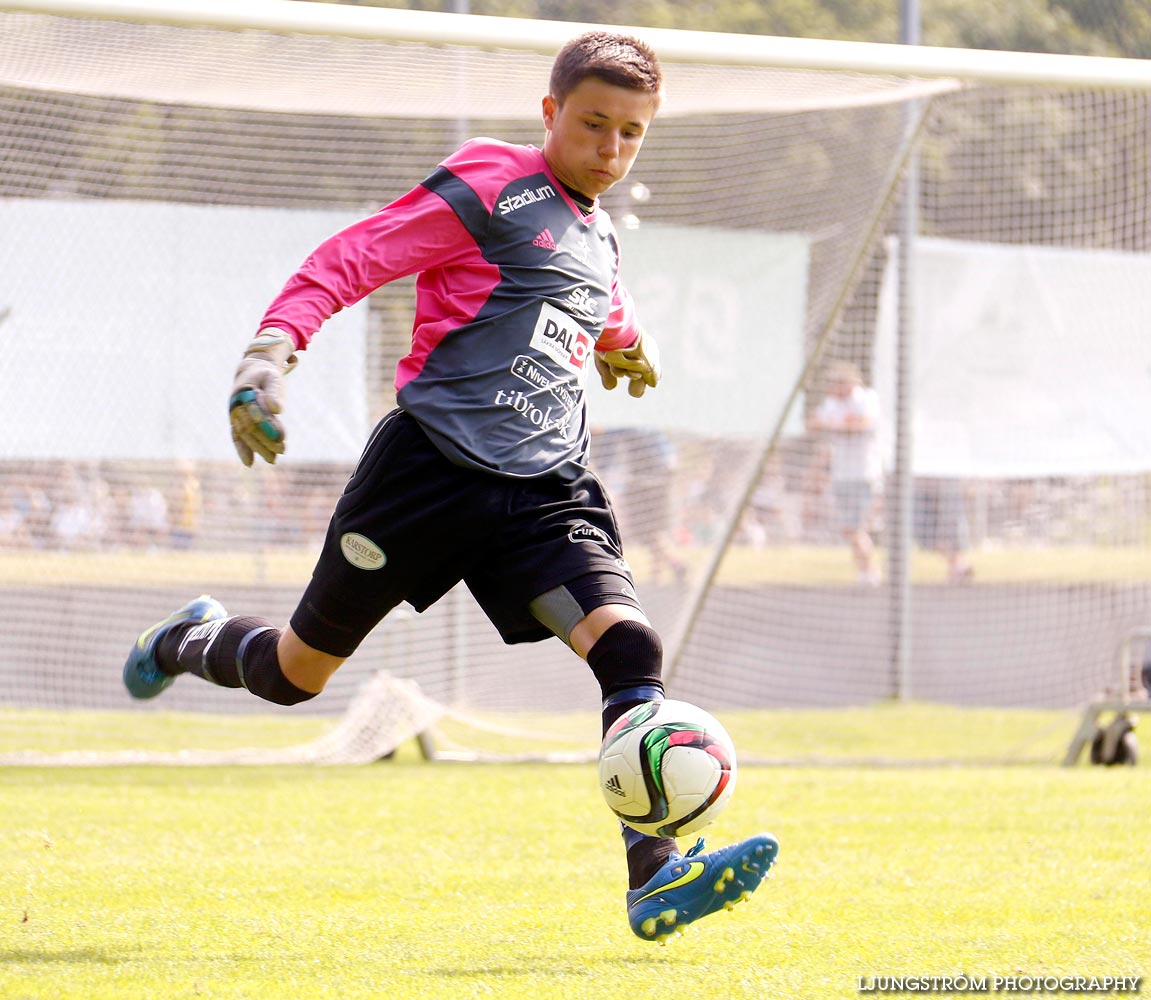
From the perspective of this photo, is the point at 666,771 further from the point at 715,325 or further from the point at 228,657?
the point at 715,325

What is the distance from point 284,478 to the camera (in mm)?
6969

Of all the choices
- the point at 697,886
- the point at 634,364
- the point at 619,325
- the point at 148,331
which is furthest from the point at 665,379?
the point at 697,886

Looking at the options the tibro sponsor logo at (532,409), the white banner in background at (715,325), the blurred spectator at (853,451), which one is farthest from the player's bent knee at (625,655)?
the blurred spectator at (853,451)

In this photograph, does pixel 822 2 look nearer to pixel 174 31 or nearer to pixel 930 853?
pixel 174 31

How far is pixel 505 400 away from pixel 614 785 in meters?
0.80

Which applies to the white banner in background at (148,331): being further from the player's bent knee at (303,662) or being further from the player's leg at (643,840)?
the player's leg at (643,840)

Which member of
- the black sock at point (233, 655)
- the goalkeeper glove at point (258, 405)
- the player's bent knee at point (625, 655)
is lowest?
the black sock at point (233, 655)

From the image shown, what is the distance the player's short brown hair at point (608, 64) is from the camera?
3100 millimetres

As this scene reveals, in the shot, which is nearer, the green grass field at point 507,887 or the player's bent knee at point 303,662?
the green grass field at point 507,887

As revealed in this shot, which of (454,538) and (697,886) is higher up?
(454,538)

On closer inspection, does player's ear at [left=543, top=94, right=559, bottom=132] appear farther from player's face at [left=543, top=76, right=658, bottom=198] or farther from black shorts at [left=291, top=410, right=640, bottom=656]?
black shorts at [left=291, top=410, right=640, bottom=656]

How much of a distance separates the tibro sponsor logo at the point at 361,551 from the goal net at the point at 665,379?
9.55 ft

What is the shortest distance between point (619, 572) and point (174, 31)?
12.2 ft

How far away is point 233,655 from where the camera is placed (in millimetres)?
3564
